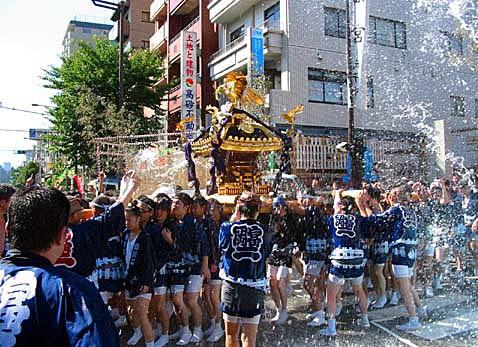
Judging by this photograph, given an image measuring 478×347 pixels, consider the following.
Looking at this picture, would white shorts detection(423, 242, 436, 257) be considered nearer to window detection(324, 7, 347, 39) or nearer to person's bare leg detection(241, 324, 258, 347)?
person's bare leg detection(241, 324, 258, 347)

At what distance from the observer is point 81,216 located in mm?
4652

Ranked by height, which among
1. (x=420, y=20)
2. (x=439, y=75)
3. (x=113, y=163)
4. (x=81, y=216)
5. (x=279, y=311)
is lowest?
(x=279, y=311)

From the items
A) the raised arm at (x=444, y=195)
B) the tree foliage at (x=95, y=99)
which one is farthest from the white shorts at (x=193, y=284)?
the tree foliage at (x=95, y=99)

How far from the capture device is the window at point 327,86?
17794 millimetres

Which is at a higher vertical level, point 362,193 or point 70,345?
point 362,193

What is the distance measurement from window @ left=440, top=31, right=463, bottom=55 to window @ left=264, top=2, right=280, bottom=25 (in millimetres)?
6554

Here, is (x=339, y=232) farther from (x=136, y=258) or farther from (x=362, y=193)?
(x=136, y=258)

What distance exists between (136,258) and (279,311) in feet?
7.42

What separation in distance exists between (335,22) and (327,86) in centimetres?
238

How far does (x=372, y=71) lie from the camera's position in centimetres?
1680

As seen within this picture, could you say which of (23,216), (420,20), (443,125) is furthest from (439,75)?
(23,216)

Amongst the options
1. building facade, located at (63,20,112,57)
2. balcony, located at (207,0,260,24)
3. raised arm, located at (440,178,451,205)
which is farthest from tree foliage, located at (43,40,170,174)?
building facade, located at (63,20,112,57)

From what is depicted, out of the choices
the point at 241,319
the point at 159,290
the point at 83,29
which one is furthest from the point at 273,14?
the point at 83,29

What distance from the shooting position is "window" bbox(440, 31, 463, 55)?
42.2 ft
